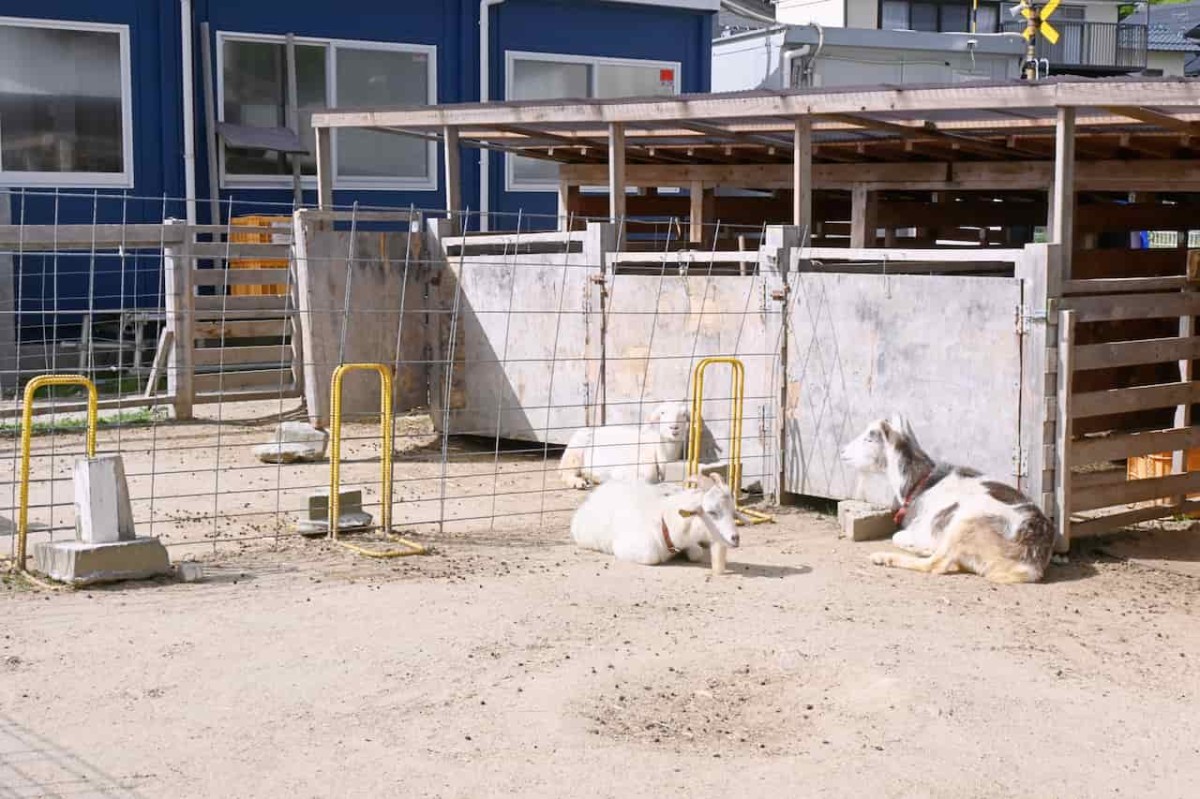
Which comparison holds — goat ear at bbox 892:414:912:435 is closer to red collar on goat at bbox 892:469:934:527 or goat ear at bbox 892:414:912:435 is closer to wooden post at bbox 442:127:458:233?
red collar on goat at bbox 892:469:934:527

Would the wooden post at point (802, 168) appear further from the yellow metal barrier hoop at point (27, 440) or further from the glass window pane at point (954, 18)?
the glass window pane at point (954, 18)

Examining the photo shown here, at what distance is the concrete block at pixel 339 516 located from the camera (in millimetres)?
8812

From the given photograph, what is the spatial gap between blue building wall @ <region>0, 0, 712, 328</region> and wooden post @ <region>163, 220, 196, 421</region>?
832 mm

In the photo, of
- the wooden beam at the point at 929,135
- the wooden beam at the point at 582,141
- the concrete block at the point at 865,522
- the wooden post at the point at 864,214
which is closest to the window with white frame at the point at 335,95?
the wooden beam at the point at 582,141

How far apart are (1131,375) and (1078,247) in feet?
4.64

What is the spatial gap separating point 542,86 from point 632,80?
4.93 feet

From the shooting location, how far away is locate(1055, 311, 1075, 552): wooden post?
8.63 metres

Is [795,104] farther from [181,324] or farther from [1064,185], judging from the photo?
[181,324]

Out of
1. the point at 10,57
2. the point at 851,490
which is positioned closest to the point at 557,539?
the point at 851,490

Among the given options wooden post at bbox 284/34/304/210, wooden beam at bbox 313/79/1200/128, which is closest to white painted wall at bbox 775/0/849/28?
wooden post at bbox 284/34/304/210

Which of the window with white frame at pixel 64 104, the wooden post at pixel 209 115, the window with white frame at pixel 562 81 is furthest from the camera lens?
the window with white frame at pixel 562 81

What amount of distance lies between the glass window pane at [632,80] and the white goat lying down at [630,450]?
1057 centimetres

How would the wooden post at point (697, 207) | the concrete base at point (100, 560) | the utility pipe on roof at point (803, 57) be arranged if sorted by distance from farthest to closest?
1. the utility pipe on roof at point (803, 57)
2. the wooden post at point (697, 207)
3. the concrete base at point (100, 560)

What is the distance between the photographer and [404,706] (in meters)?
5.91
